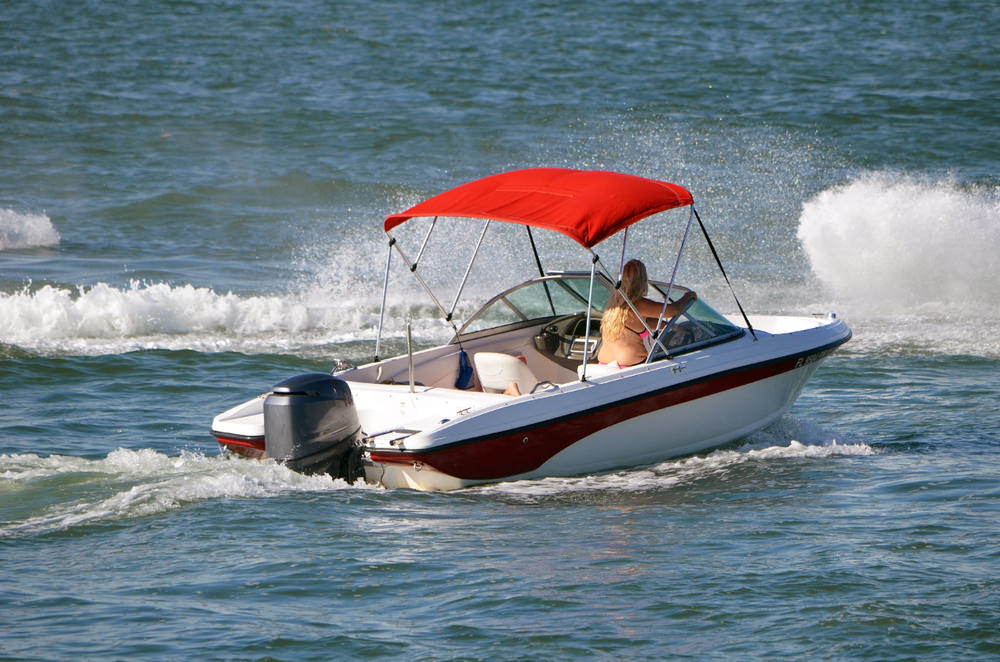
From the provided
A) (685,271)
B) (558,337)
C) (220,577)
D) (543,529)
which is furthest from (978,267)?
(220,577)

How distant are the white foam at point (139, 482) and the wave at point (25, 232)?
393 inches

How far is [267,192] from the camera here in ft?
66.7

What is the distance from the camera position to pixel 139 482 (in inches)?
283

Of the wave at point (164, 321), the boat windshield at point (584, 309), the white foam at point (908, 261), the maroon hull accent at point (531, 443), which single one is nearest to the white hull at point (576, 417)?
the maroon hull accent at point (531, 443)

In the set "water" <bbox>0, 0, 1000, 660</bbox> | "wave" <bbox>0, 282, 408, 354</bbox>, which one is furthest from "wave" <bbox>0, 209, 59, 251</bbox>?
"wave" <bbox>0, 282, 408, 354</bbox>

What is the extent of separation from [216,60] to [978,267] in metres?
17.3

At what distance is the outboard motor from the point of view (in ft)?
23.1

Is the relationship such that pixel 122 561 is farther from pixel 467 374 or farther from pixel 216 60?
pixel 216 60

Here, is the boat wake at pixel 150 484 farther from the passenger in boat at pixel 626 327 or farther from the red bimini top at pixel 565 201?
the red bimini top at pixel 565 201

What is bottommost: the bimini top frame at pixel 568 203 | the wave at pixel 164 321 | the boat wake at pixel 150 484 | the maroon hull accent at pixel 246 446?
the boat wake at pixel 150 484

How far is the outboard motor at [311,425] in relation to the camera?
277 inches

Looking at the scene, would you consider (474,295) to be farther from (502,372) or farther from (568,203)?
(568,203)

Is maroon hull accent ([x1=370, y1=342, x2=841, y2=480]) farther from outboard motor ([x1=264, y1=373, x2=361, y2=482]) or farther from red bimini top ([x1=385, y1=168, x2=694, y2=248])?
red bimini top ([x1=385, y1=168, x2=694, y2=248])

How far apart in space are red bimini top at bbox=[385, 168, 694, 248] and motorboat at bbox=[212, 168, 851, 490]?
0.04 ft
